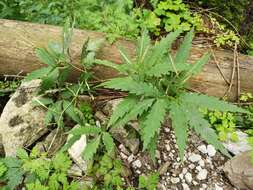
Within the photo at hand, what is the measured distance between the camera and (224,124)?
385 centimetres

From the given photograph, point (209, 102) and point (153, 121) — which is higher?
point (209, 102)

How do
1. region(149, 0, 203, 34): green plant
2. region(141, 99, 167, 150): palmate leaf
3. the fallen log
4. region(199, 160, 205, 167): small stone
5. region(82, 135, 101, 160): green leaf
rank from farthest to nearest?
region(149, 0, 203, 34): green plant < the fallen log < region(199, 160, 205, 167): small stone < region(82, 135, 101, 160): green leaf < region(141, 99, 167, 150): palmate leaf

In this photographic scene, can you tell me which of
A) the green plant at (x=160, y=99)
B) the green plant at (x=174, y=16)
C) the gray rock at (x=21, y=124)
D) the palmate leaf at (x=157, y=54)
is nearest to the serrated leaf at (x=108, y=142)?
the green plant at (x=160, y=99)

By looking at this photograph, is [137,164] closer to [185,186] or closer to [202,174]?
[185,186]

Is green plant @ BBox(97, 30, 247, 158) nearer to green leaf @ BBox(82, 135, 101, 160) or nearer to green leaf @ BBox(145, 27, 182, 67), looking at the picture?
green leaf @ BBox(145, 27, 182, 67)

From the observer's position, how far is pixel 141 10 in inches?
173

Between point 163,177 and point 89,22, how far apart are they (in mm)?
1823

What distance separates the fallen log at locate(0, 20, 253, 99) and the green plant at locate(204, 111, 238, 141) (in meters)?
0.26

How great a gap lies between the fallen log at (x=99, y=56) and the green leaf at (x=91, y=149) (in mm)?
977

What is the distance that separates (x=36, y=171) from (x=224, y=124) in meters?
1.85

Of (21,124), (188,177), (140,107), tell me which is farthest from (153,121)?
(21,124)

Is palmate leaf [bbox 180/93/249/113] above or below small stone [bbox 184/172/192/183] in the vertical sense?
above

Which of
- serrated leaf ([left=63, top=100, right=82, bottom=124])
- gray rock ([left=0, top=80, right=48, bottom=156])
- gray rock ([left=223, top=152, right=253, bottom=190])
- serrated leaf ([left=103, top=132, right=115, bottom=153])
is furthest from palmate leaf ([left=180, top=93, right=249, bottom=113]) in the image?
gray rock ([left=0, top=80, right=48, bottom=156])

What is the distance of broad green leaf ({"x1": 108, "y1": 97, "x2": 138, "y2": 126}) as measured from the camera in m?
2.96
